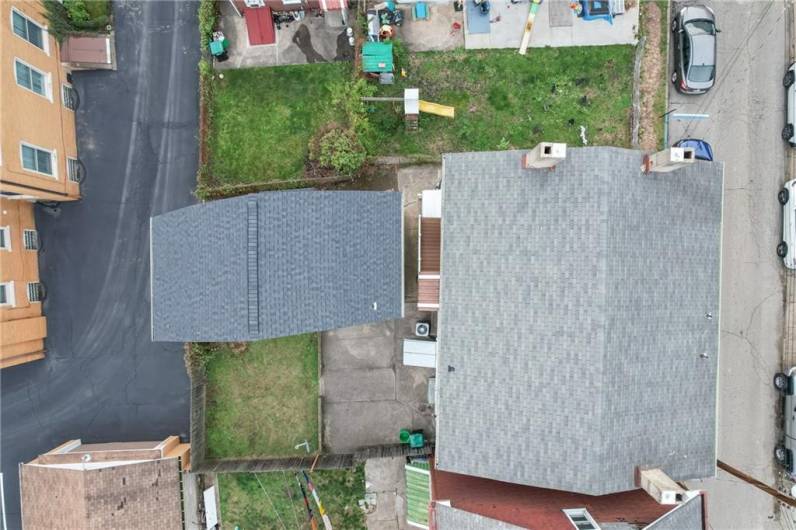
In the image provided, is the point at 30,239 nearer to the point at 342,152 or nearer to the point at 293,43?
the point at 342,152

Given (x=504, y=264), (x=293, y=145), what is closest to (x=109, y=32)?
(x=293, y=145)

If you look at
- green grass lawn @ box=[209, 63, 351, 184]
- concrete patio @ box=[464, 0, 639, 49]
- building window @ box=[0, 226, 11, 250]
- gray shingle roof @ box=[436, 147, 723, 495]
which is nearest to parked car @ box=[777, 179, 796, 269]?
gray shingle roof @ box=[436, 147, 723, 495]

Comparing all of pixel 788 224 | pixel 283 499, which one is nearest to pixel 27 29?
pixel 283 499

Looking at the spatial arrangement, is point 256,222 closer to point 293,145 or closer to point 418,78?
point 293,145

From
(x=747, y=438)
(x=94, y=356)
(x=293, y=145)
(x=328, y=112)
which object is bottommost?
(x=747, y=438)

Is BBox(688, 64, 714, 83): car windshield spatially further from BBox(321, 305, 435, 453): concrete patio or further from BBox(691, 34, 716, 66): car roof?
BBox(321, 305, 435, 453): concrete patio

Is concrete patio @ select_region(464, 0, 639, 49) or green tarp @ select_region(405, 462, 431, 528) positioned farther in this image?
concrete patio @ select_region(464, 0, 639, 49)

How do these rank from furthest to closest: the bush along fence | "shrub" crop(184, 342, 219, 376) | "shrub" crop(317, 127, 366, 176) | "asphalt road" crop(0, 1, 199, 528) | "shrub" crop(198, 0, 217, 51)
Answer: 1. "asphalt road" crop(0, 1, 199, 528)
2. "shrub" crop(198, 0, 217, 51)
3. "shrub" crop(184, 342, 219, 376)
4. the bush along fence
5. "shrub" crop(317, 127, 366, 176)
